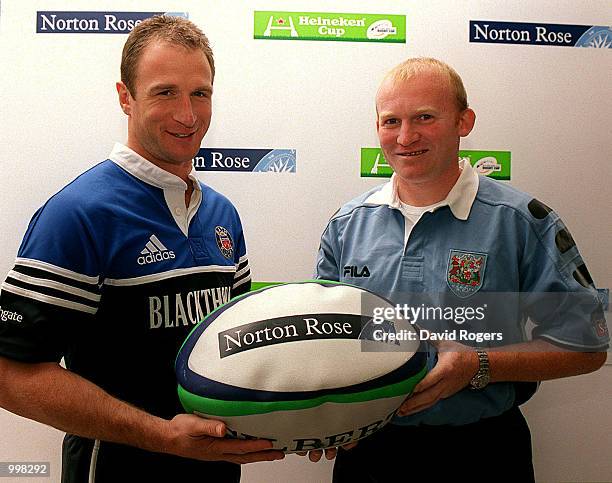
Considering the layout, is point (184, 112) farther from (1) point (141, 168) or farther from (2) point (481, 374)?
(2) point (481, 374)

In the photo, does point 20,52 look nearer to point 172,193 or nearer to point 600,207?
point 172,193

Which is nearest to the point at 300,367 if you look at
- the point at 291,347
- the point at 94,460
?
the point at 291,347

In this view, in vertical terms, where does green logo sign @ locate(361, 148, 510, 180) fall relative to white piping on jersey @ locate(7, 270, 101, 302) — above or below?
above

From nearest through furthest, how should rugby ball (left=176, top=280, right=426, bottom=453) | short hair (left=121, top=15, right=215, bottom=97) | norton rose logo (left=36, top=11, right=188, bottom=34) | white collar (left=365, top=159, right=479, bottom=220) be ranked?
rugby ball (left=176, top=280, right=426, bottom=453) < short hair (left=121, top=15, right=215, bottom=97) < white collar (left=365, top=159, right=479, bottom=220) < norton rose logo (left=36, top=11, right=188, bottom=34)

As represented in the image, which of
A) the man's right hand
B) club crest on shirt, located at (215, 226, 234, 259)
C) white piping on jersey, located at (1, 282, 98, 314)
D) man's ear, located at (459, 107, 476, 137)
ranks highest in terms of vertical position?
man's ear, located at (459, 107, 476, 137)

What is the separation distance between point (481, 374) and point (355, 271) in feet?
0.91

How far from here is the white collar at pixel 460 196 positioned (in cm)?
110

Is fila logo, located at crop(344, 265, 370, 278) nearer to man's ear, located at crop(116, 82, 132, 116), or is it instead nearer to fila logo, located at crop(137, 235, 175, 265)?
fila logo, located at crop(137, 235, 175, 265)

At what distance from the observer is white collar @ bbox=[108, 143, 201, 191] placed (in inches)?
38.0

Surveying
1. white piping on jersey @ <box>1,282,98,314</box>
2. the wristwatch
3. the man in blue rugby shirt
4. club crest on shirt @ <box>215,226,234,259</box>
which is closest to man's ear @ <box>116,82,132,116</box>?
the man in blue rugby shirt

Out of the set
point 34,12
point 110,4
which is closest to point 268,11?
point 110,4

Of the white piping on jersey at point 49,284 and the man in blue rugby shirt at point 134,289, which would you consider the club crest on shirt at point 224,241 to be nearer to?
the man in blue rugby shirt at point 134,289

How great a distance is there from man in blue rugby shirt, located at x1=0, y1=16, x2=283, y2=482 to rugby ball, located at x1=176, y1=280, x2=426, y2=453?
5cm

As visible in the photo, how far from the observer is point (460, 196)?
3.66 feet
